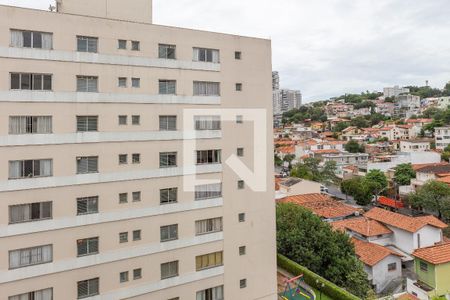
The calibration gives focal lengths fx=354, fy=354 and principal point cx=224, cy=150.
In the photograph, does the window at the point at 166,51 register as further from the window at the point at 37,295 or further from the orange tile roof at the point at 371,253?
the orange tile roof at the point at 371,253

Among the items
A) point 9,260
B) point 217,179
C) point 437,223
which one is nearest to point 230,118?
point 217,179

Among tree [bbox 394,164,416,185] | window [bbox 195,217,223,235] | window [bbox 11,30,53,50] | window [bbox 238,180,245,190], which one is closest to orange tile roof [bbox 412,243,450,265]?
window [bbox 238,180,245,190]

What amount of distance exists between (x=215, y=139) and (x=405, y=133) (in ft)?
303

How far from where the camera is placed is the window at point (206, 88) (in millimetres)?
17141

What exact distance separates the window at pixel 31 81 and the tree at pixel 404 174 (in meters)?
51.7

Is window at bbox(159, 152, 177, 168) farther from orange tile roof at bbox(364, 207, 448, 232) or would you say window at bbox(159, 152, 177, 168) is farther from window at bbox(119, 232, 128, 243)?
orange tile roof at bbox(364, 207, 448, 232)

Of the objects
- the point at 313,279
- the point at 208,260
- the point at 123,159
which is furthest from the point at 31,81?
the point at 313,279

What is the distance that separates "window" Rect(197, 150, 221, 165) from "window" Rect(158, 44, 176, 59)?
470 cm

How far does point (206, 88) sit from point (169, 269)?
8.81m

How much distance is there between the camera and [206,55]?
1723 centimetres

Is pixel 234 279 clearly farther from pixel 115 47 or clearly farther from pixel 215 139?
pixel 115 47

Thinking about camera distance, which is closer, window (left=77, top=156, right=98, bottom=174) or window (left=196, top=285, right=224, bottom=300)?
window (left=77, top=156, right=98, bottom=174)

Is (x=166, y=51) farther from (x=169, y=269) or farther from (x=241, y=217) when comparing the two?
(x=169, y=269)

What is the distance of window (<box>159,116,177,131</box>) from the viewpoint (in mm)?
16406
